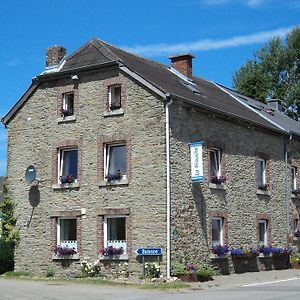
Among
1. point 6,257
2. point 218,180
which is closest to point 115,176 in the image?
point 218,180

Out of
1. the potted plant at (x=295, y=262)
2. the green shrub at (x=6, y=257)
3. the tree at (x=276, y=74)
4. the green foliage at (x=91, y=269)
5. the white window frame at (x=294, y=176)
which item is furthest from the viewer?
the tree at (x=276, y=74)

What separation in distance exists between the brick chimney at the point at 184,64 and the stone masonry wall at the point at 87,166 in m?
6.09

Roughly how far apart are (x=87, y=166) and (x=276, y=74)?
97.0 feet

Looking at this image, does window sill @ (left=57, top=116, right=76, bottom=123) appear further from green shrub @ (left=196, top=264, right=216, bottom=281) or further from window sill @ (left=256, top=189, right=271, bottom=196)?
window sill @ (left=256, top=189, right=271, bottom=196)

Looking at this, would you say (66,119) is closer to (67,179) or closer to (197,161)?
(67,179)

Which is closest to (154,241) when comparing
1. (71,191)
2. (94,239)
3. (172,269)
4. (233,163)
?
(172,269)

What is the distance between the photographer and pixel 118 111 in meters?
23.5

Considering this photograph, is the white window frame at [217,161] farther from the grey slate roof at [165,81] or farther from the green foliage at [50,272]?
the green foliage at [50,272]

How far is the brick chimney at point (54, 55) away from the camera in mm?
27016

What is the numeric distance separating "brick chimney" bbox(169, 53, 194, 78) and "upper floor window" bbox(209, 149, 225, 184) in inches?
209

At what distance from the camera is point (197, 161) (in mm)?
22703

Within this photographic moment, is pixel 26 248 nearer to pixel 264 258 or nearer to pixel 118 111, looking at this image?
pixel 118 111

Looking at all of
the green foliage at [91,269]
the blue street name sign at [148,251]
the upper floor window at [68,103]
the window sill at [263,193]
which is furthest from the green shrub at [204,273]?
the upper floor window at [68,103]

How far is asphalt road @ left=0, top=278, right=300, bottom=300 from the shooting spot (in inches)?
640
